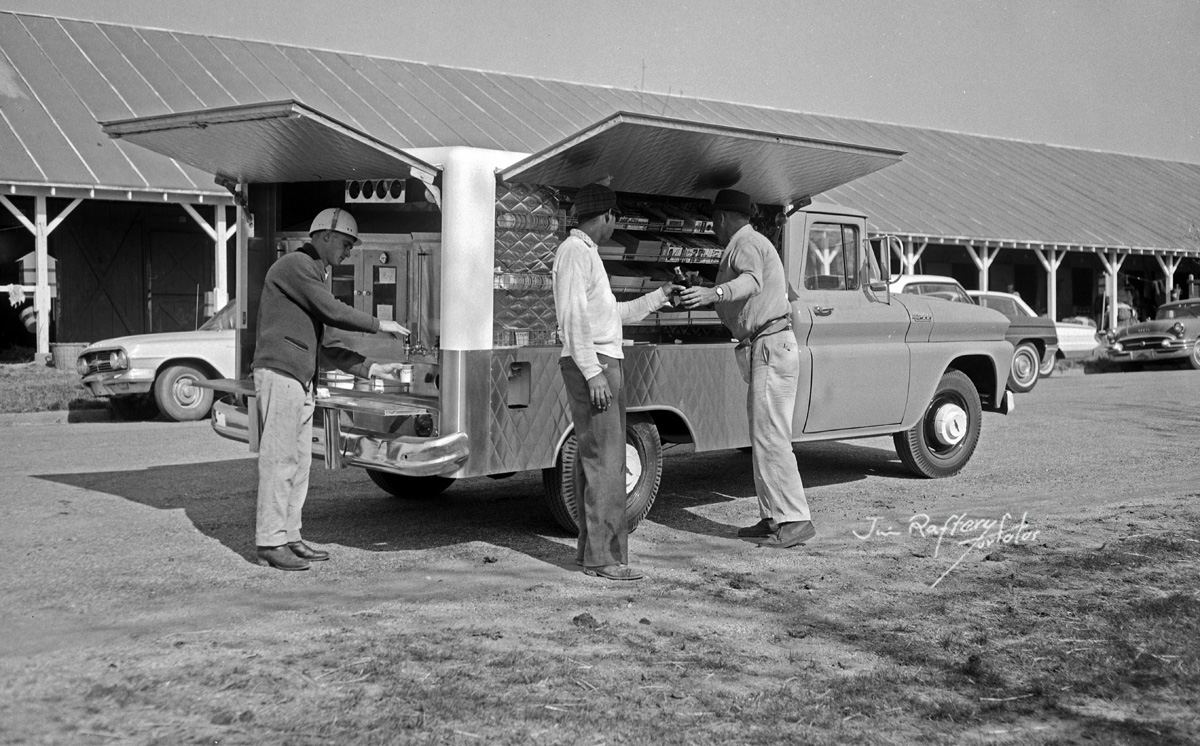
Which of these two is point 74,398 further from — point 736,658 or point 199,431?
point 736,658

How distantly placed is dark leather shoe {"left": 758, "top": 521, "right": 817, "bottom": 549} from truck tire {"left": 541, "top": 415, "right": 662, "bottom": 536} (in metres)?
0.78

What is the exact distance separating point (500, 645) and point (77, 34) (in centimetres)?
2318

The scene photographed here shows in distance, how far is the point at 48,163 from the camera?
19.2 meters

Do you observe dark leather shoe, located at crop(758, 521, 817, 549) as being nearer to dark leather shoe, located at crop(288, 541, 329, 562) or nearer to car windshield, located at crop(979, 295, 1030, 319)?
dark leather shoe, located at crop(288, 541, 329, 562)

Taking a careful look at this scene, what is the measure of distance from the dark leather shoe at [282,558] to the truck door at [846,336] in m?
3.60

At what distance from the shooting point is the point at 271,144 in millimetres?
6742

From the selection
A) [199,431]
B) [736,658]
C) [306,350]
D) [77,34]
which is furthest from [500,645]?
[77,34]

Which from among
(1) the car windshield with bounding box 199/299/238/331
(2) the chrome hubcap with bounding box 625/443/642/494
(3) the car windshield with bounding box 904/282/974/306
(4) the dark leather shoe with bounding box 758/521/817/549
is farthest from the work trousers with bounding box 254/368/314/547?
(3) the car windshield with bounding box 904/282/974/306

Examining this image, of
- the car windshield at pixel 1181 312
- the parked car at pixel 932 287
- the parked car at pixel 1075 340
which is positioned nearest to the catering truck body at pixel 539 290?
the parked car at pixel 932 287

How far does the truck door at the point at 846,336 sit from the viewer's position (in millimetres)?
8273

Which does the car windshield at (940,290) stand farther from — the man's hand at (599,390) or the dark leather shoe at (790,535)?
the man's hand at (599,390)

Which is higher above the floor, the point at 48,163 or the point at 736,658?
the point at 48,163

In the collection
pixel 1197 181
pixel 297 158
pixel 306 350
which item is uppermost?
pixel 1197 181
